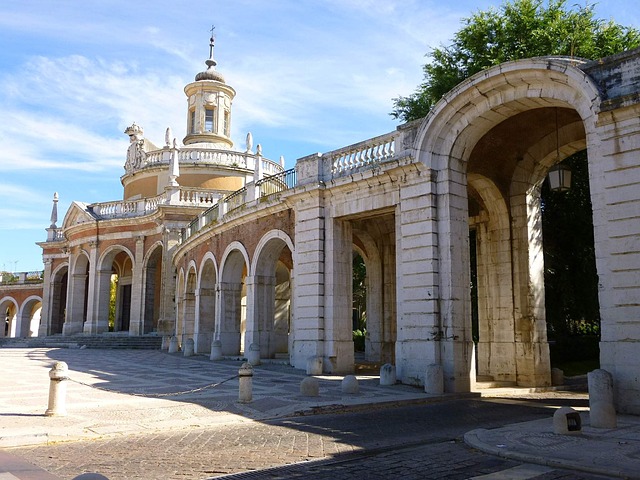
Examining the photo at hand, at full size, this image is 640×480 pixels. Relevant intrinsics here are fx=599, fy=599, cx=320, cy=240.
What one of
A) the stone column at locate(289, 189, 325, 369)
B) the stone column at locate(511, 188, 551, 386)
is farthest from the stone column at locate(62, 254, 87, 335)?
the stone column at locate(511, 188, 551, 386)

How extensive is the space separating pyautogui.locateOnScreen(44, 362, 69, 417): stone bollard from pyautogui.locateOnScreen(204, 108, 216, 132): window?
36.4 metres

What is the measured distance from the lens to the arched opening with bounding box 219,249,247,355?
2488 centimetres

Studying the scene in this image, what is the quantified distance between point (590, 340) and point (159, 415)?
19.1m

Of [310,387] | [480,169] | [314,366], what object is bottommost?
[310,387]

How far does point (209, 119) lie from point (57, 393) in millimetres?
37136

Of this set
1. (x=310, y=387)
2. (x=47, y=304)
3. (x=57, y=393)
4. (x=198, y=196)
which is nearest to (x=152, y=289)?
(x=198, y=196)

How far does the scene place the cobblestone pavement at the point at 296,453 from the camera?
6711 mm

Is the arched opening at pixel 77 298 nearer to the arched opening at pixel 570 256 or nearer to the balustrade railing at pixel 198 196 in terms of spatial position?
the balustrade railing at pixel 198 196

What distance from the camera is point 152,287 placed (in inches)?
1537

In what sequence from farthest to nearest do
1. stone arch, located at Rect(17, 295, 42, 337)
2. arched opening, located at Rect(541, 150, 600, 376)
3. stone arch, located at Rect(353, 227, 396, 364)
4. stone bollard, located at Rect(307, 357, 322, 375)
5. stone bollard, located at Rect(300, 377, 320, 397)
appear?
stone arch, located at Rect(17, 295, 42, 337) → stone arch, located at Rect(353, 227, 396, 364) → arched opening, located at Rect(541, 150, 600, 376) → stone bollard, located at Rect(307, 357, 322, 375) → stone bollard, located at Rect(300, 377, 320, 397)

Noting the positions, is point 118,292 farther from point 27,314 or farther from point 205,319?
point 27,314

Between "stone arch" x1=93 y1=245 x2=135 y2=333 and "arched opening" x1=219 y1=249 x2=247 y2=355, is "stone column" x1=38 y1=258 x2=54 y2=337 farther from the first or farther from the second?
"arched opening" x1=219 y1=249 x2=247 y2=355

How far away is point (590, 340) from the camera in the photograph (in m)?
23.9

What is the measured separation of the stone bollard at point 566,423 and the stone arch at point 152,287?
3188cm
